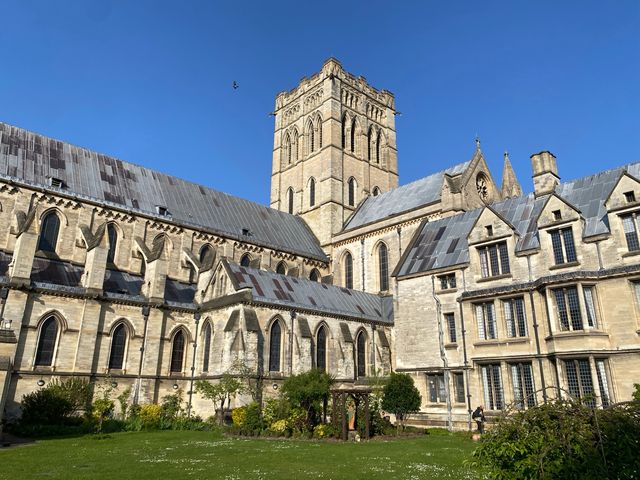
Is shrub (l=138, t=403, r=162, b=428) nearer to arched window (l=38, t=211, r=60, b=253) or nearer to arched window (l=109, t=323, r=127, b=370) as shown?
arched window (l=109, t=323, r=127, b=370)

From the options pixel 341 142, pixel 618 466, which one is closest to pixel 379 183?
pixel 341 142

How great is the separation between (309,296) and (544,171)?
53.7 feet

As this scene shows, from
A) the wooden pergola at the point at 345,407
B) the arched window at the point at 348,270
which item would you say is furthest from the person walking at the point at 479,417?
the arched window at the point at 348,270

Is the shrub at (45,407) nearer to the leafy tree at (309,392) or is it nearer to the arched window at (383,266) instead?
the leafy tree at (309,392)

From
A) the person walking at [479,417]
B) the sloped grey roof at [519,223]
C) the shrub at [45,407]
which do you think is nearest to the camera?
the person walking at [479,417]

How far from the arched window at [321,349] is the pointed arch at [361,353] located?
2.73m

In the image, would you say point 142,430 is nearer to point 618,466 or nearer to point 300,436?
point 300,436

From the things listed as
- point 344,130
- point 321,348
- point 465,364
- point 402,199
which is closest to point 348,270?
point 402,199

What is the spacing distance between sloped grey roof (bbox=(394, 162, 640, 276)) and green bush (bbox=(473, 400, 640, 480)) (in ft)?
58.2

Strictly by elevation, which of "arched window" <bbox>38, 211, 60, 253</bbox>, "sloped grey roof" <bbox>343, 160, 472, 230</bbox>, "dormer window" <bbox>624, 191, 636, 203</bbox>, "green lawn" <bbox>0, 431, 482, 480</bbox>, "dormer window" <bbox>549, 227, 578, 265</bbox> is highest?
"sloped grey roof" <bbox>343, 160, 472, 230</bbox>

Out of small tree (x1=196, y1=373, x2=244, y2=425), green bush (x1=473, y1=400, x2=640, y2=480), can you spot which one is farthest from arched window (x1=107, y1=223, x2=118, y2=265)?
green bush (x1=473, y1=400, x2=640, y2=480)

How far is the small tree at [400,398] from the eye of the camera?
83.1 feet

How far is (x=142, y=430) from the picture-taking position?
25625mm

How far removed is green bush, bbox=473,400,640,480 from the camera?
6402 mm
